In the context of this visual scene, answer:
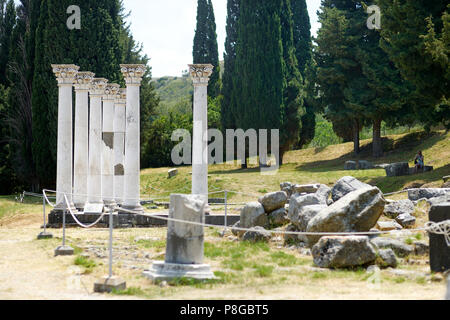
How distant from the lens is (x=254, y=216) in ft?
56.7

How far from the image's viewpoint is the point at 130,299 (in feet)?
29.5

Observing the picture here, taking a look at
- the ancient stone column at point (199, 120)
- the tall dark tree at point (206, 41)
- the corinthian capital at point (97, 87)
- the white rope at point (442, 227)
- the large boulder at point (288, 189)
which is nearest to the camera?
the white rope at point (442, 227)

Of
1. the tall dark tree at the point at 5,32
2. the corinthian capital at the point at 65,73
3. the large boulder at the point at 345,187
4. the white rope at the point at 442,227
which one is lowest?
the white rope at the point at 442,227

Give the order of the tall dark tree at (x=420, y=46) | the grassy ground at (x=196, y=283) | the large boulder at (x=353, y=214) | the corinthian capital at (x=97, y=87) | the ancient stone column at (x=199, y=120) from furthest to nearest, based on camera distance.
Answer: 1. the tall dark tree at (x=420, y=46)
2. the corinthian capital at (x=97, y=87)
3. the ancient stone column at (x=199, y=120)
4. the large boulder at (x=353, y=214)
5. the grassy ground at (x=196, y=283)

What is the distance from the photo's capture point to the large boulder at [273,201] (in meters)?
17.5

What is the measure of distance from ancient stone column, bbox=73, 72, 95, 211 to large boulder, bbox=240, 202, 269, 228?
7.66 metres

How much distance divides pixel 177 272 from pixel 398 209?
844 cm

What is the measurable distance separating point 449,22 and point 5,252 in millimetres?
18547

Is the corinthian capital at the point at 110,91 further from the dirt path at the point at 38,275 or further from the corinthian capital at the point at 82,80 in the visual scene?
the dirt path at the point at 38,275

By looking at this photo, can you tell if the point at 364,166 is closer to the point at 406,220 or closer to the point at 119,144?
the point at 119,144

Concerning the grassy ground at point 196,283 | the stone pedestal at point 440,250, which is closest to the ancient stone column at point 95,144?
the grassy ground at point 196,283

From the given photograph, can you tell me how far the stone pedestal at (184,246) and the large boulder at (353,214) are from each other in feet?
11.5

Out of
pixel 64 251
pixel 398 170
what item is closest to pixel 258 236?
pixel 64 251

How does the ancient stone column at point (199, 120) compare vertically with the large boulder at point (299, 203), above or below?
above
